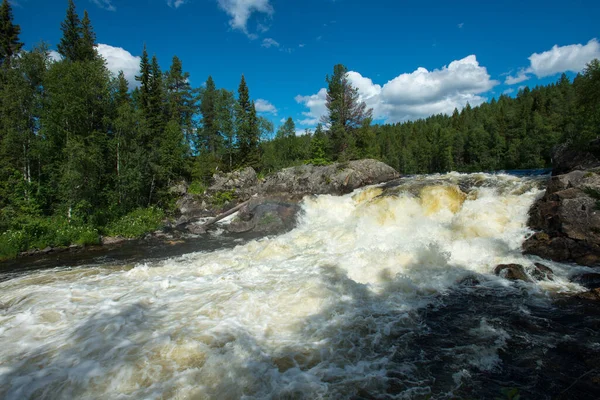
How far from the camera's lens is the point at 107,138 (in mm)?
22359

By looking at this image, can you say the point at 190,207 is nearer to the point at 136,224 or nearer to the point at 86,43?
the point at 136,224

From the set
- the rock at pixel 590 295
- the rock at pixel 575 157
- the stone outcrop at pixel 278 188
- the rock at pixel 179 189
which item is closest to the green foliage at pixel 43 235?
the stone outcrop at pixel 278 188

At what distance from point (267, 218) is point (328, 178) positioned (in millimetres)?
7896

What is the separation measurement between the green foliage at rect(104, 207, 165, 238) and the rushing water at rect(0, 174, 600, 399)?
7.06m

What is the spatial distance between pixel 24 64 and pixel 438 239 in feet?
93.3

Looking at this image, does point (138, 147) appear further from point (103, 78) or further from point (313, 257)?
point (313, 257)

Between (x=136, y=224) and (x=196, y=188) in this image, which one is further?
(x=196, y=188)

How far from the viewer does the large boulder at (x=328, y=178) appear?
2366 centimetres

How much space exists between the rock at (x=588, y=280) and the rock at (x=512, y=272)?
3.80ft

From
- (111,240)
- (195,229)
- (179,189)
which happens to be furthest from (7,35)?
(195,229)

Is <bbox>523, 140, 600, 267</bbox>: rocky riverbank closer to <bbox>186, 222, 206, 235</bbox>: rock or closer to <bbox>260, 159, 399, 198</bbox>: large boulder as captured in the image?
<bbox>260, 159, 399, 198</bbox>: large boulder

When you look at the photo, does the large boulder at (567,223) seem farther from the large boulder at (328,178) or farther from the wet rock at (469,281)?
the large boulder at (328,178)

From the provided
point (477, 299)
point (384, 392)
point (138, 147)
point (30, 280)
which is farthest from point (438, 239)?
point (138, 147)

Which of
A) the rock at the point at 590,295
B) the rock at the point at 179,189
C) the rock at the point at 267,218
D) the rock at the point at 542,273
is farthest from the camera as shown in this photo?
the rock at the point at 179,189
